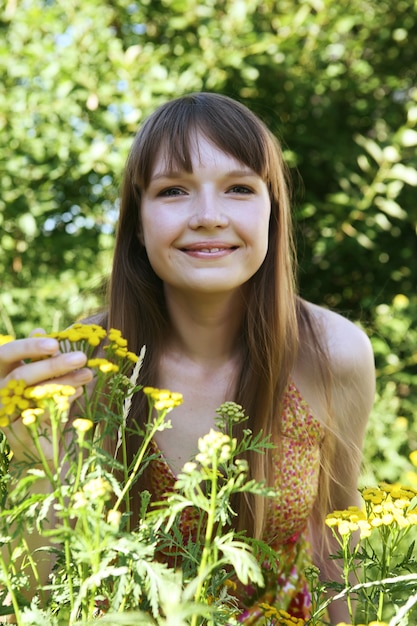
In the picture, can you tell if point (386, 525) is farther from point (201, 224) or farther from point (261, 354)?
point (261, 354)

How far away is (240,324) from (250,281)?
10 centimetres

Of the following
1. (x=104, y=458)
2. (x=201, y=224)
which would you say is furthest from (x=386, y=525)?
(x=201, y=224)

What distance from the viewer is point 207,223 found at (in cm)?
126

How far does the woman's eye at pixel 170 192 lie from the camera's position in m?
1.34

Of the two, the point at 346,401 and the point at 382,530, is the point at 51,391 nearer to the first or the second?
the point at 382,530

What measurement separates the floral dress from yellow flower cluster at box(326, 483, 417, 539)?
67 cm

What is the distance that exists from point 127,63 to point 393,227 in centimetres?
126

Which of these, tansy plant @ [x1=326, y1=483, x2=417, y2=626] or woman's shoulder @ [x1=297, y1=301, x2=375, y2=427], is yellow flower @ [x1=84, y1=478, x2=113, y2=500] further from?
woman's shoulder @ [x1=297, y1=301, x2=375, y2=427]

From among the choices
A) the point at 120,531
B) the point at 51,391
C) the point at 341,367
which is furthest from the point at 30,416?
the point at 341,367

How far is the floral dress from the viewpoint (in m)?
1.52

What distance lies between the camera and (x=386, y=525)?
0.78 m

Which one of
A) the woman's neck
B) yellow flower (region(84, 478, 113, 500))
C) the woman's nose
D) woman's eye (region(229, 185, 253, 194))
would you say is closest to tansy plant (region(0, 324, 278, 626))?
yellow flower (region(84, 478, 113, 500))

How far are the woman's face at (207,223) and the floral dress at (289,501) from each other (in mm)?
409

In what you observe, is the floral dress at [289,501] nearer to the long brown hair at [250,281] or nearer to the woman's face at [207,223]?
the long brown hair at [250,281]
